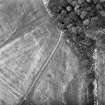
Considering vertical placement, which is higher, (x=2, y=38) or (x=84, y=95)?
(x=2, y=38)

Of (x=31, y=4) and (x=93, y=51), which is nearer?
(x=93, y=51)

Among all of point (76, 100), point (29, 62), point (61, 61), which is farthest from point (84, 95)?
point (29, 62)

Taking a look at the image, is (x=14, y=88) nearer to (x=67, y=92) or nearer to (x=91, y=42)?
(x=67, y=92)

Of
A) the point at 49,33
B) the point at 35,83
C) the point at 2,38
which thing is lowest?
the point at 35,83

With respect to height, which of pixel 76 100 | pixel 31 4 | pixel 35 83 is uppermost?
pixel 31 4

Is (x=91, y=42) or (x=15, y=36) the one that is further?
(x=15, y=36)

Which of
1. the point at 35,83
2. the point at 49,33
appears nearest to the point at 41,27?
the point at 49,33

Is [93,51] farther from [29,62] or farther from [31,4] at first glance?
[31,4]

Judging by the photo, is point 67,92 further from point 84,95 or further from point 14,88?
point 14,88
